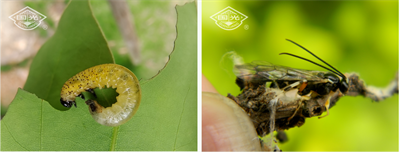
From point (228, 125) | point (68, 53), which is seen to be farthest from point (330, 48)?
point (68, 53)

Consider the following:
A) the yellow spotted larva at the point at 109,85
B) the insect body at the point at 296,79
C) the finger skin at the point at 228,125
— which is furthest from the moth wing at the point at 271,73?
the yellow spotted larva at the point at 109,85

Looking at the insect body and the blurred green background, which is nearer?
the insect body

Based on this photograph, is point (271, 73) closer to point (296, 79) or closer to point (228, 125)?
point (296, 79)

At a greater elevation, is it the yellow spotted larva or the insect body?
the insect body

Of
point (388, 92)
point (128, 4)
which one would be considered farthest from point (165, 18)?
point (388, 92)

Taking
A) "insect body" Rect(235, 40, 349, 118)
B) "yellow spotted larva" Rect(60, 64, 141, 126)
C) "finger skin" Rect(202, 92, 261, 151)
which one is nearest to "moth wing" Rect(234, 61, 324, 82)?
"insect body" Rect(235, 40, 349, 118)

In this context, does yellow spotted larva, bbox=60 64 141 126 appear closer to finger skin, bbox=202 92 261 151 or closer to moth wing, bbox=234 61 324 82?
finger skin, bbox=202 92 261 151

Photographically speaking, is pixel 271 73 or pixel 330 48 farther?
pixel 330 48
